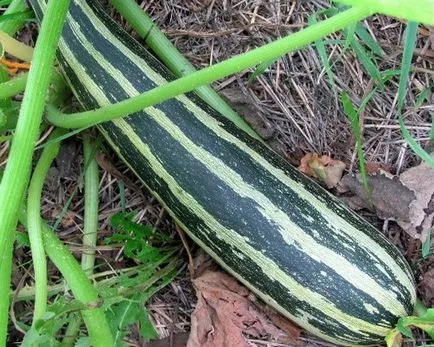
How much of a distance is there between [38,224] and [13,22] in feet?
2.38

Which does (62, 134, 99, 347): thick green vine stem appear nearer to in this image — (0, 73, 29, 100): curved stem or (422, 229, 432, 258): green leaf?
(0, 73, 29, 100): curved stem

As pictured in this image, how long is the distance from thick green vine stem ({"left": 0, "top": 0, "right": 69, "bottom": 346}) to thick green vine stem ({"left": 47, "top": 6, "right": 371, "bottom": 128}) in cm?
18

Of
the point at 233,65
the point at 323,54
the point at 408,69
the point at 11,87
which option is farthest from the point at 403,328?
the point at 11,87

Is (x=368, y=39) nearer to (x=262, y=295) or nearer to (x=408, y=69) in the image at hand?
(x=408, y=69)

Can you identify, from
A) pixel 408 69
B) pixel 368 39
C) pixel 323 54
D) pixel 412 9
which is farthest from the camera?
pixel 368 39

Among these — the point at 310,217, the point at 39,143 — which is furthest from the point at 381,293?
the point at 39,143

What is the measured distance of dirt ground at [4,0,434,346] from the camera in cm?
231

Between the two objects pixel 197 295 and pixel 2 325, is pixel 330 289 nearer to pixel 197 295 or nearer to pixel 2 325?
pixel 197 295

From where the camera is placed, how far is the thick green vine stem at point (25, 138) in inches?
63.7

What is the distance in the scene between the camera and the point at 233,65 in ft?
4.86

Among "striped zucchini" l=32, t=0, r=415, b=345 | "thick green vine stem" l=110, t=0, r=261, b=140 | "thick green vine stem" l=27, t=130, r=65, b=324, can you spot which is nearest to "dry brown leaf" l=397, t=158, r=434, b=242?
"striped zucchini" l=32, t=0, r=415, b=345

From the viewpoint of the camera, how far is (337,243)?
2053mm

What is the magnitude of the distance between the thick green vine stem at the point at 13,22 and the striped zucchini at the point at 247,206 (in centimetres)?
12

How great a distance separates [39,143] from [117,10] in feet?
1.85
